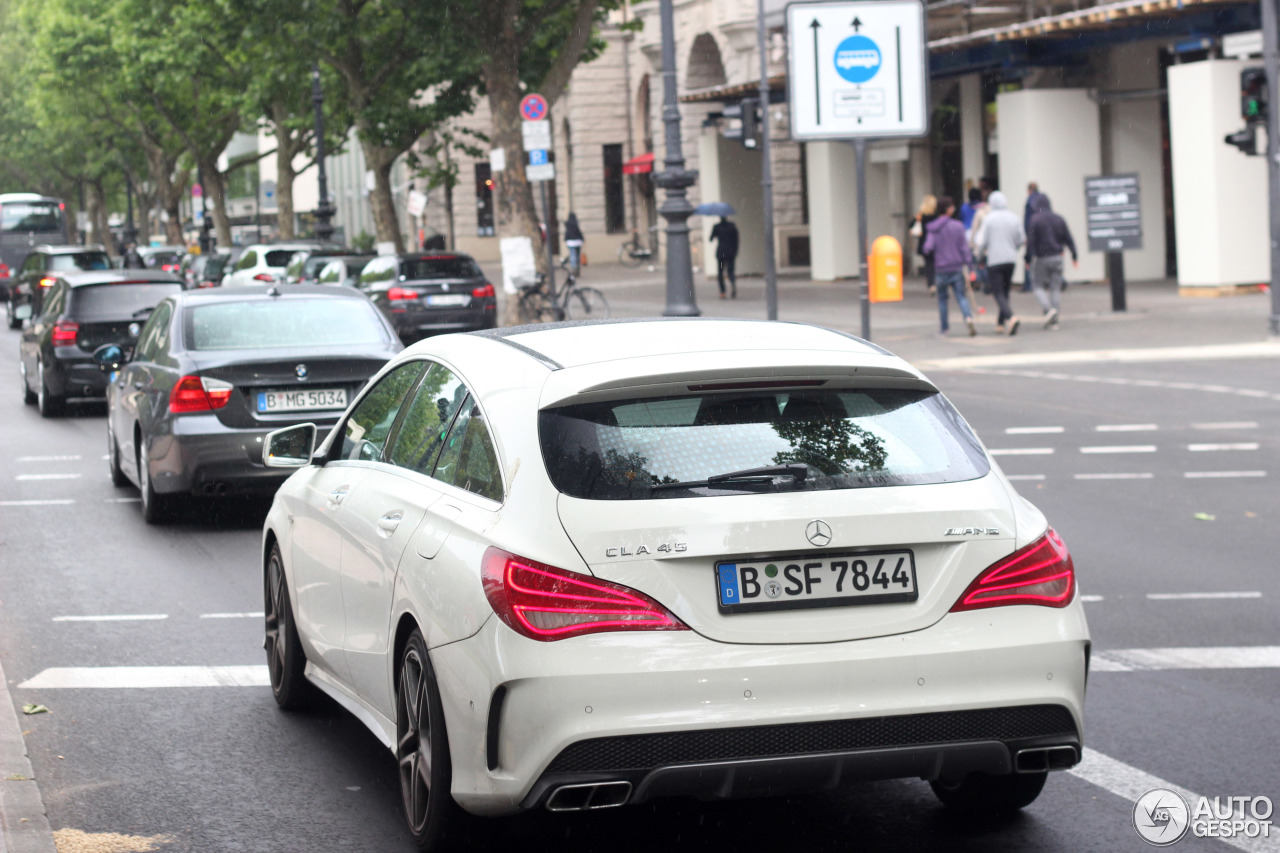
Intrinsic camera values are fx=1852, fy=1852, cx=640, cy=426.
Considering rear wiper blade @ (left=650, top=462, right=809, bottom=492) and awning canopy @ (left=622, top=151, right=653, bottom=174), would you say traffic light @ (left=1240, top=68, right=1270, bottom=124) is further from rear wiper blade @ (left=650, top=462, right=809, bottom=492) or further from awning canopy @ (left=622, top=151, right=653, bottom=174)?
awning canopy @ (left=622, top=151, right=653, bottom=174)

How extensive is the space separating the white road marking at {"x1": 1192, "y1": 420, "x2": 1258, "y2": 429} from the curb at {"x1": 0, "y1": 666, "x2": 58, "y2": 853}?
35.8ft

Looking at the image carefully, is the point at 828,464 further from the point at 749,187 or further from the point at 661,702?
the point at 749,187

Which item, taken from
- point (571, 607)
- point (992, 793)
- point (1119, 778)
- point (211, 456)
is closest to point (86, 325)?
point (211, 456)

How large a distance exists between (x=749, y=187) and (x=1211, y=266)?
1657cm

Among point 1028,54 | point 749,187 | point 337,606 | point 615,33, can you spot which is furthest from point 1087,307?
point 615,33

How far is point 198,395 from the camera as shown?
444 inches

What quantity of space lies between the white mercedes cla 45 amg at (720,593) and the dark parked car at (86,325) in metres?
15.6

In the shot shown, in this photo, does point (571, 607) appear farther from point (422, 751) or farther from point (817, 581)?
point (422, 751)

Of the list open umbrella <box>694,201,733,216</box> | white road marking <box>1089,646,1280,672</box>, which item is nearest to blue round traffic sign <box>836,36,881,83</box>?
white road marking <box>1089,646,1280,672</box>

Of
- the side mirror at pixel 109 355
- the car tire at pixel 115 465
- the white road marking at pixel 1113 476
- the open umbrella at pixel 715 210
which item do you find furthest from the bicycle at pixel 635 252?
the white road marking at pixel 1113 476

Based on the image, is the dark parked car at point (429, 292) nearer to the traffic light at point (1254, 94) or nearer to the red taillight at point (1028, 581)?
the traffic light at point (1254, 94)

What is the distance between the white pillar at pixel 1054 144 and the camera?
Result: 32.9 meters

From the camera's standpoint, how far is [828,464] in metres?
4.58

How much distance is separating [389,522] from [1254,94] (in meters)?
20.0
